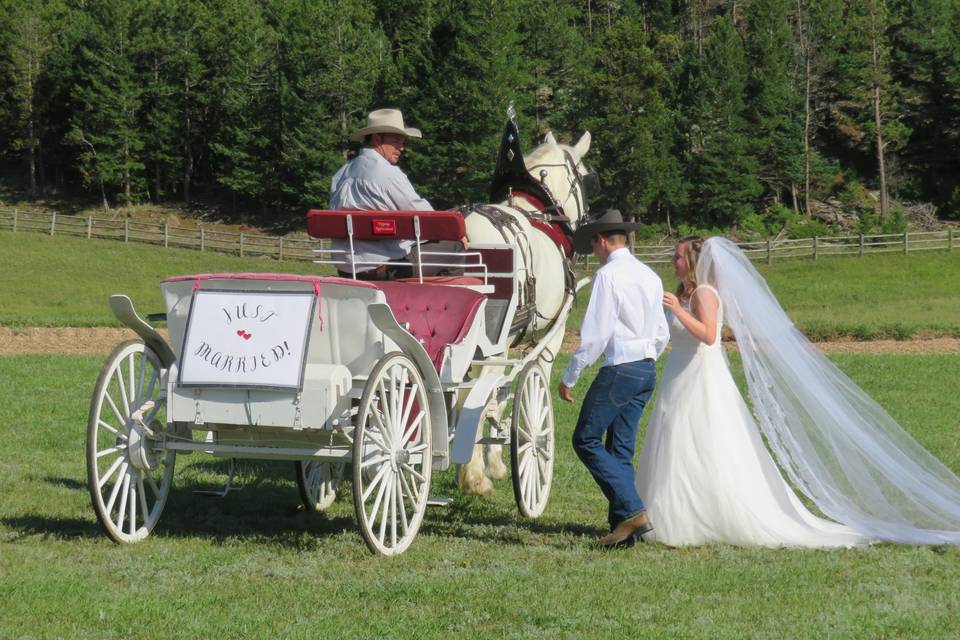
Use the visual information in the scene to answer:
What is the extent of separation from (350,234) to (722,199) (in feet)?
200

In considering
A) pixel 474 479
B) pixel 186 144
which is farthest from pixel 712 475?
pixel 186 144

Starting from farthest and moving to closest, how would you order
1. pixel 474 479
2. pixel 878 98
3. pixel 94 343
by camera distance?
1. pixel 878 98
2. pixel 94 343
3. pixel 474 479

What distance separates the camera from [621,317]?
7.68 m

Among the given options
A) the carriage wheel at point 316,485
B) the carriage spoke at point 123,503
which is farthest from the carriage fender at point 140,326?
the carriage wheel at point 316,485

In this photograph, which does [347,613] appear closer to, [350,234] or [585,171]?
[350,234]

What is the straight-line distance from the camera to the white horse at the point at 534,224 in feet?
32.4

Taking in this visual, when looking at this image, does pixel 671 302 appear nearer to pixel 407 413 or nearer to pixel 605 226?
pixel 605 226

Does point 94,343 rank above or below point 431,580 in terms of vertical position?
above

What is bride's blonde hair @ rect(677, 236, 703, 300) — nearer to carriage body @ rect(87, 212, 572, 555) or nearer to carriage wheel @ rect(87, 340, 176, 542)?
carriage body @ rect(87, 212, 572, 555)

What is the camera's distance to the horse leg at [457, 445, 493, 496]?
975 centimetres

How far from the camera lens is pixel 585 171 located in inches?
504

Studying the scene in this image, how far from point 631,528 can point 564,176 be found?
5.36 metres

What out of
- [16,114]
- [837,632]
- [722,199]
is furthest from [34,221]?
[837,632]

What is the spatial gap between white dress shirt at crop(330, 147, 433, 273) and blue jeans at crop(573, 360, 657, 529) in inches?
67.9
